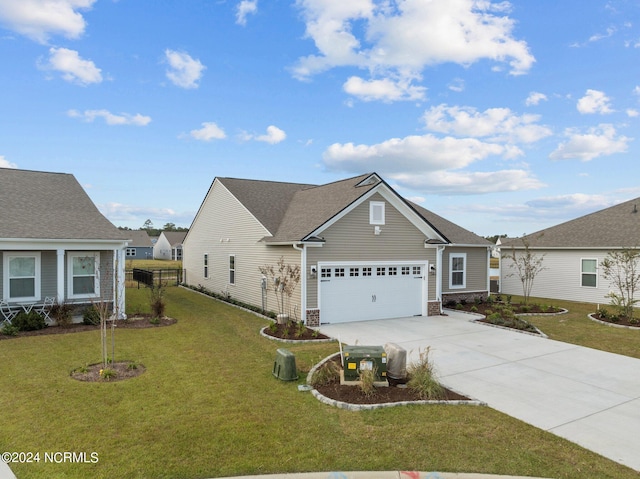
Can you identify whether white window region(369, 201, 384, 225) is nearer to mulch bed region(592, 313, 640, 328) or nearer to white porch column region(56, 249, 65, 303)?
mulch bed region(592, 313, 640, 328)

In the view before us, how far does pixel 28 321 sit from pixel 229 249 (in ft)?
29.9

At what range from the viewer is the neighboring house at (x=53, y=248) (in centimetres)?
1311

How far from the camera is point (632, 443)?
5.55m

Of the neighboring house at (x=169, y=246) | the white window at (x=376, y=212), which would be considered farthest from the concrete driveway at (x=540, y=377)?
Answer: the neighboring house at (x=169, y=246)

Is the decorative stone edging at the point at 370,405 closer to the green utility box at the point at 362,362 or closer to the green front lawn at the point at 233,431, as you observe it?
the green front lawn at the point at 233,431

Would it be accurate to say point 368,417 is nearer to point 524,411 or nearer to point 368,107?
point 524,411

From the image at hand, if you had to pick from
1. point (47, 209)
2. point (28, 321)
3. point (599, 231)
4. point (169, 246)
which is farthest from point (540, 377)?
point (169, 246)

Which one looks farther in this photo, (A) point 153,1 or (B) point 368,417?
(A) point 153,1

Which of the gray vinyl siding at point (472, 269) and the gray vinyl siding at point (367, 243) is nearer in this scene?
the gray vinyl siding at point (367, 243)

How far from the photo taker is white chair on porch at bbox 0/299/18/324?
12.9m

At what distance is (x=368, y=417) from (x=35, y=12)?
13557 mm

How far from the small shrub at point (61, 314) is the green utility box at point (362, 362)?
1022cm

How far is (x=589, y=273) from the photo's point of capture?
20.4 metres

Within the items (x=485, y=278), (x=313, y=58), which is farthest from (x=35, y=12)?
(x=485, y=278)
